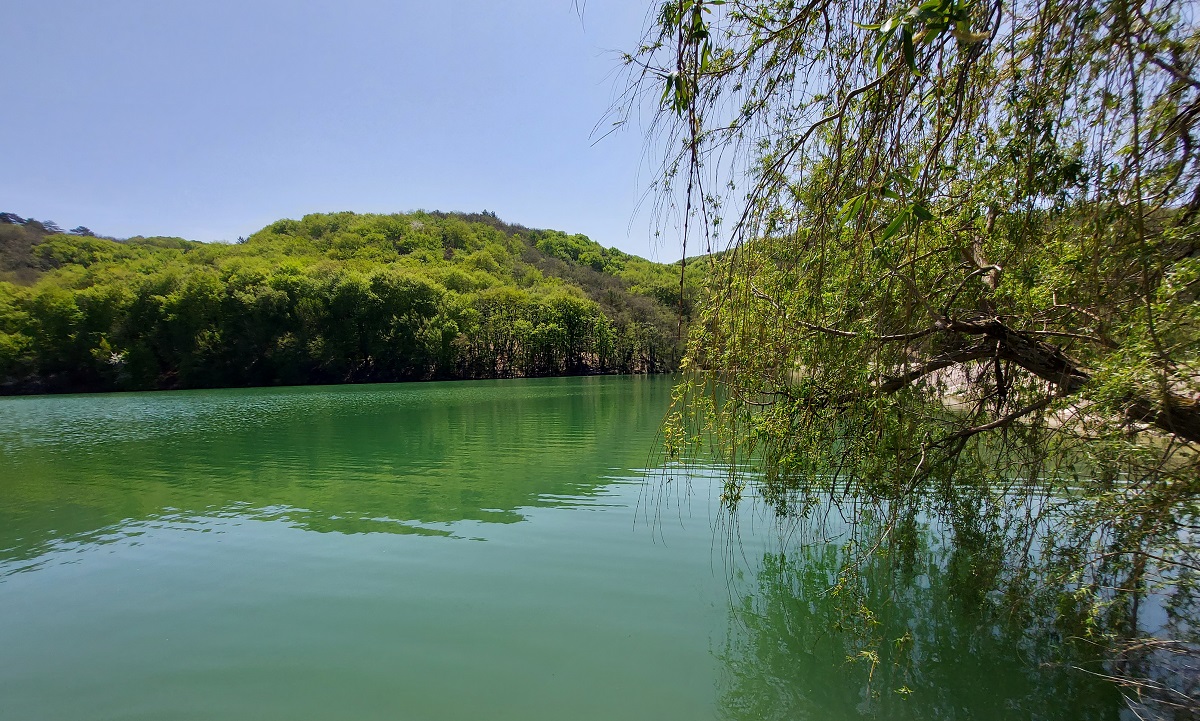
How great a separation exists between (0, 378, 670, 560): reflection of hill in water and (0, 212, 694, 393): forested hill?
29411 millimetres

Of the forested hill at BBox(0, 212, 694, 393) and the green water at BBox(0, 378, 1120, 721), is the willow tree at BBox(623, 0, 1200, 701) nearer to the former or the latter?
the green water at BBox(0, 378, 1120, 721)

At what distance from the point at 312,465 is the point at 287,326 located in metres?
56.9

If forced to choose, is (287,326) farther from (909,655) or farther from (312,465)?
(909,655)

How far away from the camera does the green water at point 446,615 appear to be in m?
4.75

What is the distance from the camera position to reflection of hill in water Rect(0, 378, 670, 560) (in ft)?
35.7

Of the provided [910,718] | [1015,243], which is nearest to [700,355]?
[1015,243]

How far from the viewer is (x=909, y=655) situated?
16.3 feet

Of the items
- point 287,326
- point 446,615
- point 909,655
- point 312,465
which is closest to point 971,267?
point 909,655

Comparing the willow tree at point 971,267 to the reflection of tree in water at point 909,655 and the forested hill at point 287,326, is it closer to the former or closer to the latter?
the reflection of tree in water at point 909,655

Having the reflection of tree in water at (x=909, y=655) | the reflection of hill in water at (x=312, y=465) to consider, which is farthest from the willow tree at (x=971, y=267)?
the reflection of hill in water at (x=312, y=465)

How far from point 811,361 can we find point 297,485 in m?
12.9

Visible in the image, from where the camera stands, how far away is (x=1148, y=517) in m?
3.15

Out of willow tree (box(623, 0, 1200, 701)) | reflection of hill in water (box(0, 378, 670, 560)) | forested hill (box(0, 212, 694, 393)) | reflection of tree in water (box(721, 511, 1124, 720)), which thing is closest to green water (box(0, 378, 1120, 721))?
reflection of tree in water (box(721, 511, 1124, 720))

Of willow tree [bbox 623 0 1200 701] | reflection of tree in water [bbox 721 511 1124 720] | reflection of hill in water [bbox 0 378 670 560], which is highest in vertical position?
willow tree [bbox 623 0 1200 701]
